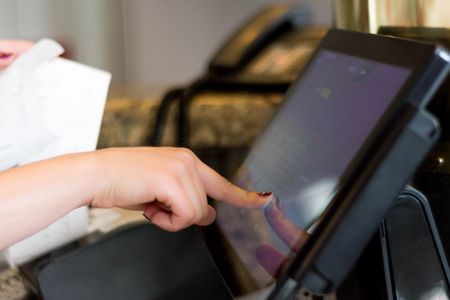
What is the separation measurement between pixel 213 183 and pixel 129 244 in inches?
4.0

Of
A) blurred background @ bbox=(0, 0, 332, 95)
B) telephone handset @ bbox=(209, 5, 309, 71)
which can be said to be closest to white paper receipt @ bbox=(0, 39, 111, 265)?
telephone handset @ bbox=(209, 5, 309, 71)

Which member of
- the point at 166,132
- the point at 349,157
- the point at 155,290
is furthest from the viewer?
the point at 166,132

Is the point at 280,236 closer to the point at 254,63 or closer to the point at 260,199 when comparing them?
the point at 260,199

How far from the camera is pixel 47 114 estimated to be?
649 mm

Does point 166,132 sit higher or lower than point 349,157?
lower

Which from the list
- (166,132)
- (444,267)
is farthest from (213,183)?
(166,132)

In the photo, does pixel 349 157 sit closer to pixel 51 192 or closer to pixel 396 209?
pixel 396 209

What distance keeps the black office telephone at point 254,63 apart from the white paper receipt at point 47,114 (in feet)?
1.12

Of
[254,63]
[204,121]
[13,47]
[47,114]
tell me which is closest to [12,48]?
[13,47]

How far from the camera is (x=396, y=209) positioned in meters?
0.51

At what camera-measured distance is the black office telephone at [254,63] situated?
1.02m

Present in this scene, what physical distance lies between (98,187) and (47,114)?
0.16 meters

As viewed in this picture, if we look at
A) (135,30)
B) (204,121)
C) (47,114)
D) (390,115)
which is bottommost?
(135,30)

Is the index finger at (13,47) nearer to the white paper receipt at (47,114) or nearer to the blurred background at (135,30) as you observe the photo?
the white paper receipt at (47,114)
